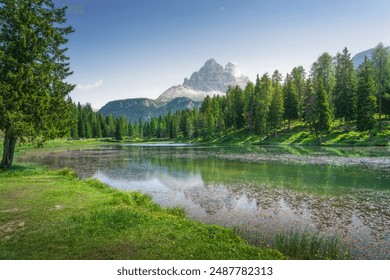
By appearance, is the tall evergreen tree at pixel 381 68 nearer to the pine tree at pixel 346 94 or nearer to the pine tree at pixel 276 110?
the pine tree at pixel 346 94

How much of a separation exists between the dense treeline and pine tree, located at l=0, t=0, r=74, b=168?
65.8ft

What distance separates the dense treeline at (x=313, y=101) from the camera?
243 ft

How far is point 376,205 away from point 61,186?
76.2ft

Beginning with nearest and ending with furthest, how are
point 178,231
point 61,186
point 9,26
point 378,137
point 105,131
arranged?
point 178,231
point 61,186
point 9,26
point 378,137
point 105,131

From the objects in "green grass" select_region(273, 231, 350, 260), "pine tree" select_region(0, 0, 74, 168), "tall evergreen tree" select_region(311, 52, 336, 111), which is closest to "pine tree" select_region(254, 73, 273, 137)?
"tall evergreen tree" select_region(311, 52, 336, 111)

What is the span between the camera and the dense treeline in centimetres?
7400

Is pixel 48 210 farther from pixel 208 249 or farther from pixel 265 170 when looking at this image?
pixel 265 170

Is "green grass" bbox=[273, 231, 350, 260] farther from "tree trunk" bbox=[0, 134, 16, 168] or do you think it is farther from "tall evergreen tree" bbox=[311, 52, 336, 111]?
"tall evergreen tree" bbox=[311, 52, 336, 111]


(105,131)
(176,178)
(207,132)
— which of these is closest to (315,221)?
(176,178)

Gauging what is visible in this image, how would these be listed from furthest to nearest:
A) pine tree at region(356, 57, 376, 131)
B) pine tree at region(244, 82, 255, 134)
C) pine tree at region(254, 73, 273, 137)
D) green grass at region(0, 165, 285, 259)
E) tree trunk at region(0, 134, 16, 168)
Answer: pine tree at region(244, 82, 255, 134) < pine tree at region(254, 73, 273, 137) < pine tree at region(356, 57, 376, 131) < tree trunk at region(0, 134, 16, 168) < green grass at region(0, 165, 285, 259)

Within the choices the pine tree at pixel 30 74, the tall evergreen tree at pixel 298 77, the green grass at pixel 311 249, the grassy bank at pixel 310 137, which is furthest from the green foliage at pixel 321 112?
the green grass at pixel 311 249

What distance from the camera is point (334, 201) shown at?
20.7 m

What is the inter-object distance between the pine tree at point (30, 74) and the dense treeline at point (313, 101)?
2005 cm

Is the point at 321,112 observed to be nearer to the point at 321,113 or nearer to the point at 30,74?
the point at 321,113
